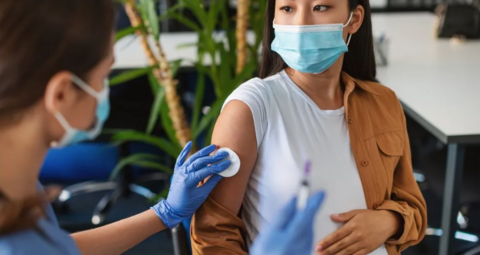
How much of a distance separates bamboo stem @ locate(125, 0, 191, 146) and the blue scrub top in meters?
1.11

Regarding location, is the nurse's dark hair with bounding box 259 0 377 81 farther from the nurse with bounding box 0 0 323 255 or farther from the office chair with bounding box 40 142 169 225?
the office chair with bounding box 40 142 169 225

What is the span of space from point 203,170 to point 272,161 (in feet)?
0.57

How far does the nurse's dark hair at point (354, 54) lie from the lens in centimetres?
138

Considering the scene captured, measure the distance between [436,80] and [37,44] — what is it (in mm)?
1924

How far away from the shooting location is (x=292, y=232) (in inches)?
34.7

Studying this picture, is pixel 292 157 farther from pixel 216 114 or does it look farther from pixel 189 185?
pixel 216 114

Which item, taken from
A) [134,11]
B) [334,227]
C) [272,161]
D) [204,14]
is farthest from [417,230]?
[134,11]

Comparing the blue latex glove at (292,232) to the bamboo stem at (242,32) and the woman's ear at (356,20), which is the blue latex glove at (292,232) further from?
the bamboo stem at (242,32)

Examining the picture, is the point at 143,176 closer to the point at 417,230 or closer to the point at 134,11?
the point at 134,11

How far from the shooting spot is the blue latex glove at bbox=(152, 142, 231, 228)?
44.0 inches

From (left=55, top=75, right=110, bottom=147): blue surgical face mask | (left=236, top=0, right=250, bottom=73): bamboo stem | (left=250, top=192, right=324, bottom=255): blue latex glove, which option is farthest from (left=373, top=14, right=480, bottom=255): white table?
(left=55, top=75, right=110, bottom=147): blue surgical face mask

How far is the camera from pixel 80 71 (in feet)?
2.59

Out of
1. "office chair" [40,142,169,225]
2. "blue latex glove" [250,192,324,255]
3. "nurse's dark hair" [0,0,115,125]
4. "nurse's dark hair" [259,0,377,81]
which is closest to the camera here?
"nurse's dark hair" [0,0,115,125]

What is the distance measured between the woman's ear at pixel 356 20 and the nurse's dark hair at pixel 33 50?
759mm
